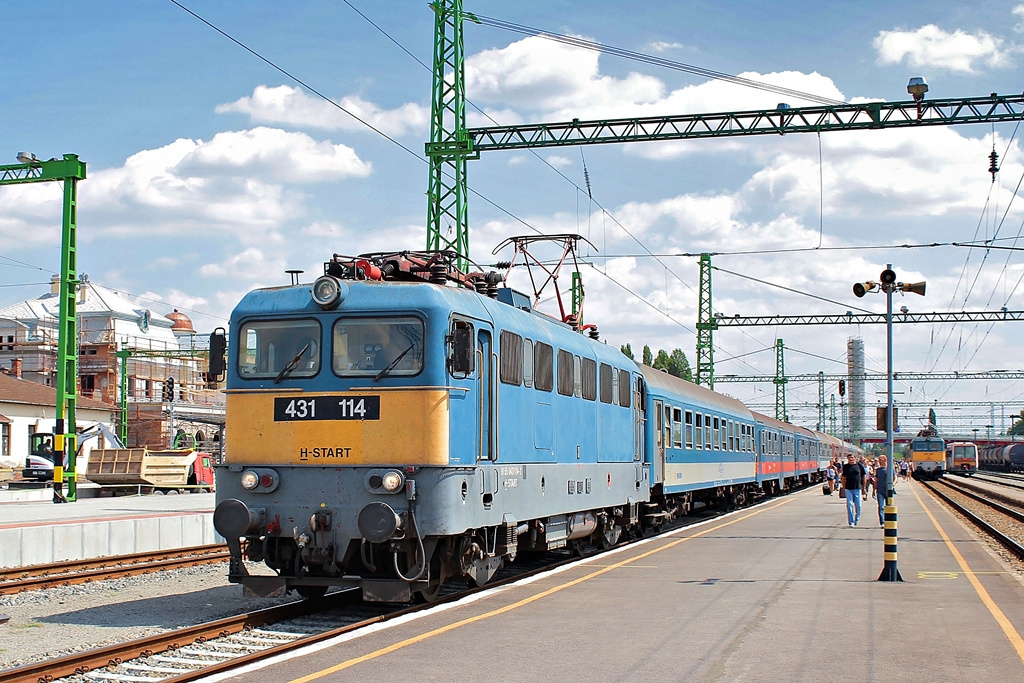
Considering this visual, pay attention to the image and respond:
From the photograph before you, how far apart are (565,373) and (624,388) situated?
3926 mm

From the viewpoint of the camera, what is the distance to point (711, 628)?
1057 centimetres

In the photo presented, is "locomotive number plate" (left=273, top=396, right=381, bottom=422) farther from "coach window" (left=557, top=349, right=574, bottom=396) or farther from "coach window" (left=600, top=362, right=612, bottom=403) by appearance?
"coach window" (left=600, top=362, right=612, bottom=403)

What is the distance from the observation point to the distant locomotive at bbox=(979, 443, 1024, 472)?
99.0 m

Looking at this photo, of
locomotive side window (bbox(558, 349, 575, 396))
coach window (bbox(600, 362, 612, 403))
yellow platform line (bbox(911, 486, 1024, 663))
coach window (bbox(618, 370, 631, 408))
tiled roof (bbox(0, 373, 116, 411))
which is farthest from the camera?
tiled roof (bbox(0, 373, 116, 411))

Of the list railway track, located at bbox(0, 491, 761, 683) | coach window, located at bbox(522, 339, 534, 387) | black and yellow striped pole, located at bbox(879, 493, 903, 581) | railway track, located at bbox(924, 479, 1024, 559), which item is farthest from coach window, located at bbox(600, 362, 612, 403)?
railway track, located at bbox(924, 479, 1024, 559)

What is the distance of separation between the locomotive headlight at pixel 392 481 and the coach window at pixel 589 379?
18.6 ft

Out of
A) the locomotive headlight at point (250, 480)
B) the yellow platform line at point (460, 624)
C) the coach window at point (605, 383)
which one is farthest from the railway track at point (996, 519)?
the locomotive headlight at point (250, 480)

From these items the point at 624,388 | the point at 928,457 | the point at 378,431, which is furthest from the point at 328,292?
the point at 928,457

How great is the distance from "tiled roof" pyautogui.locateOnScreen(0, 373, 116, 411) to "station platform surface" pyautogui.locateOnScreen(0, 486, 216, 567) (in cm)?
3603

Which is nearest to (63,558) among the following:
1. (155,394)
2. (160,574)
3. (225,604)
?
(160,574)

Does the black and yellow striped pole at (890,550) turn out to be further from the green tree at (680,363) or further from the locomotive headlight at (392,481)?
the green tree at (680,363)

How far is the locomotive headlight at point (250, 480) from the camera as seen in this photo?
1137 centimetres

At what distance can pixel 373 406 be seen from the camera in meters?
11.2

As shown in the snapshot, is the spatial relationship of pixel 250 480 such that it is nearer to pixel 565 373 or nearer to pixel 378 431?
pixel 378 431
